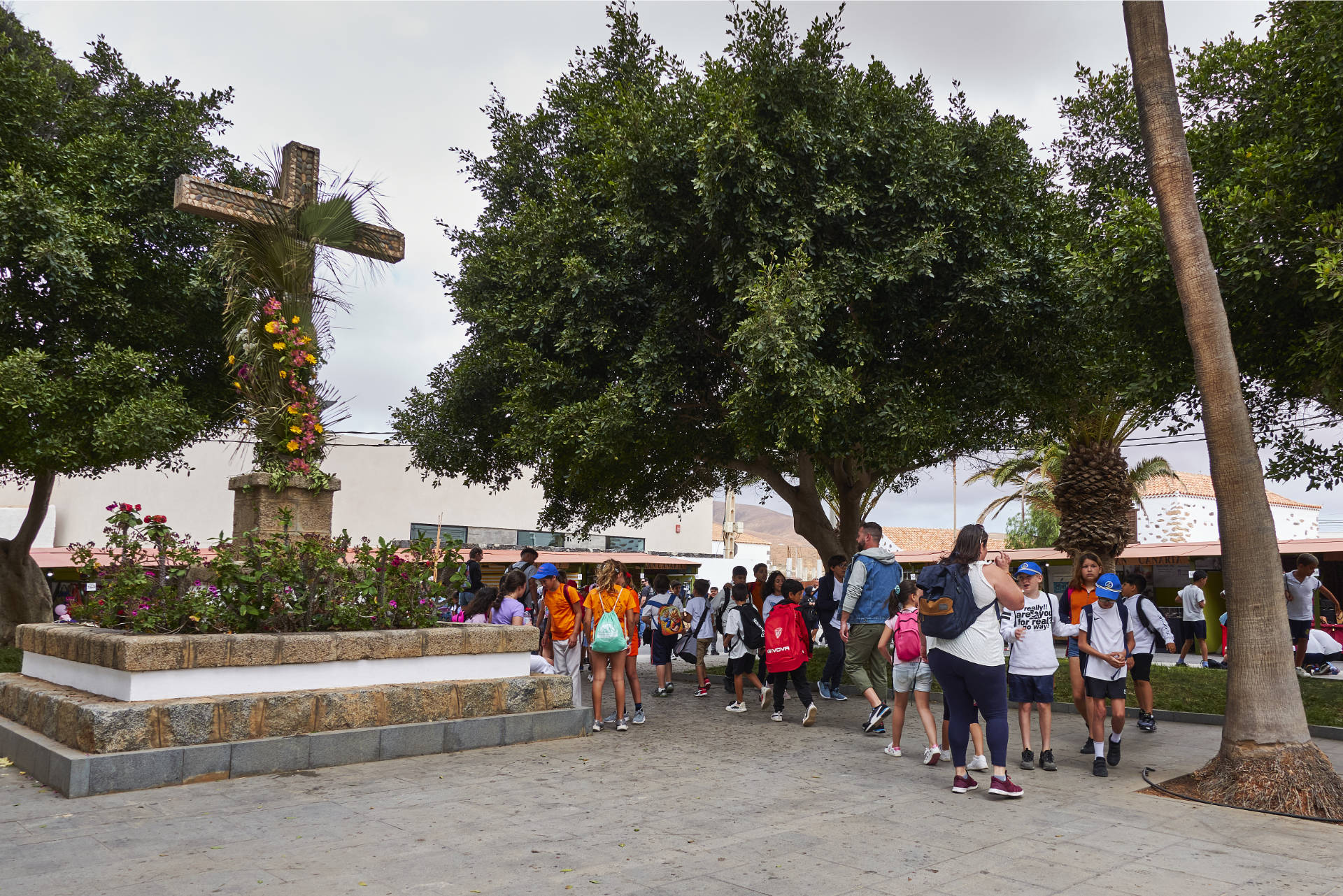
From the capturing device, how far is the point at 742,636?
33.4ft

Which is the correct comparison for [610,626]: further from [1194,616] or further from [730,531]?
[730,531]

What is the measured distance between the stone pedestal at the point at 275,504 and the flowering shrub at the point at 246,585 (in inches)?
8.7

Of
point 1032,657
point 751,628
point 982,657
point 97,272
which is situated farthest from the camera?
point 97,272

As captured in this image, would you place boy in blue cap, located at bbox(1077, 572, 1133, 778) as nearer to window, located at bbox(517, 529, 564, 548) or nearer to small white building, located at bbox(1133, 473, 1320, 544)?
window, located at bbox(517, 529, 564, 548)

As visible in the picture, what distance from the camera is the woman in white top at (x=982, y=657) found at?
5.82 metres

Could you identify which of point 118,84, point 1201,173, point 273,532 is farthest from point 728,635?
point 118,84

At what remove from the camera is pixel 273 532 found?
7773 mm

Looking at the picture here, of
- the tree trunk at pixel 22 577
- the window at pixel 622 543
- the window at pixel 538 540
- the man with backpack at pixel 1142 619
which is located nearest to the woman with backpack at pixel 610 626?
the man with backpack at pixel 1142 619

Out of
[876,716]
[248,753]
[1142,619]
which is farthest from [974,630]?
[248,753]

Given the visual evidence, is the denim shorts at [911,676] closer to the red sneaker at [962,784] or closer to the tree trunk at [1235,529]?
the red sneaker at [962,784]

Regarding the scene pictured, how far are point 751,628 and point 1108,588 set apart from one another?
395cm

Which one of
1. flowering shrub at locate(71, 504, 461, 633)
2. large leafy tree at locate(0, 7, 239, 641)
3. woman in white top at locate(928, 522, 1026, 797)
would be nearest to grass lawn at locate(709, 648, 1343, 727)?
woman in white top at locate(928, 522, 1026, 797)

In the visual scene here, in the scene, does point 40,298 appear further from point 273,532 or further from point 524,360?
point 273,532

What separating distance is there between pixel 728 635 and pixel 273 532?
16.9ft
